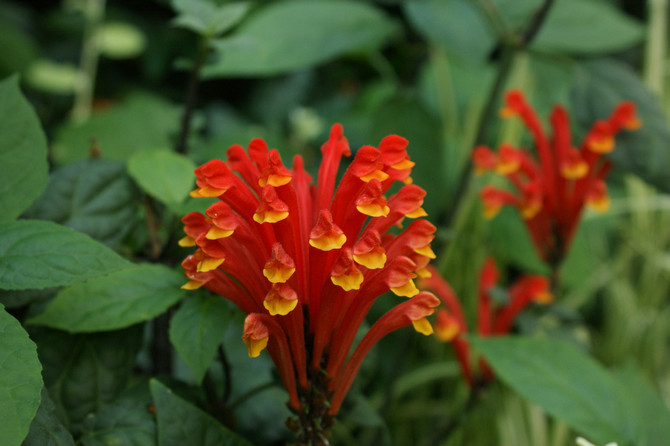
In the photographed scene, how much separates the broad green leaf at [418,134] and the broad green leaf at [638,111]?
0.21m

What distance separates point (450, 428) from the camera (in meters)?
0.67

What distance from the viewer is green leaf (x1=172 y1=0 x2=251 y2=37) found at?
50 cm

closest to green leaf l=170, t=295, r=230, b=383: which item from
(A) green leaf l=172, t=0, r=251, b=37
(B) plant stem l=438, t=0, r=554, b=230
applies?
(A) green leaf l=172, t=0, r=251, b=37

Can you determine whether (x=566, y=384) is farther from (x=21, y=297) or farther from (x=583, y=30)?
(x=583, y=30)

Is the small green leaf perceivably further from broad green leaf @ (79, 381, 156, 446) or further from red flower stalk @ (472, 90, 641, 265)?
broad green leaf @ (79, 381, 156, 446)

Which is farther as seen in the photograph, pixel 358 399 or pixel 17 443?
pixel 358 399

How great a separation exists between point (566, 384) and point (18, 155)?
52cm

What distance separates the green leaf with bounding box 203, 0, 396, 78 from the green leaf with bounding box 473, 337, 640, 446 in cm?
49

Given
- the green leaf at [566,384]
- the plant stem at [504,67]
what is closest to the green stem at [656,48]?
the plant stem at [504,67]

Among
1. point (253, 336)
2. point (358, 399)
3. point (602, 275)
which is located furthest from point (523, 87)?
point (253, 336)

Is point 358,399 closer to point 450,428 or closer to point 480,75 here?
point 450,428

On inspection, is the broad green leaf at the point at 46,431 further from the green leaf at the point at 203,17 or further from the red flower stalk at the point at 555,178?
the red flower stalk at the point at 555,178

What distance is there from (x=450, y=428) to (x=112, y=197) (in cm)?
46

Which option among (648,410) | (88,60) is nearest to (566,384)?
(648,410)
